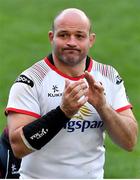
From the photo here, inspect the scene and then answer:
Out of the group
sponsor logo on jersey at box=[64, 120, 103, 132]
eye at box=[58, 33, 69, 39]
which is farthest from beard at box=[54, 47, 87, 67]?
sponsor logo on jersey at box=[64, 120, 103, 132]

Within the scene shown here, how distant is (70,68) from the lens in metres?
5.88

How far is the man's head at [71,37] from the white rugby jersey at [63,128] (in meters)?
0.19

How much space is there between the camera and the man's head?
5.74 m

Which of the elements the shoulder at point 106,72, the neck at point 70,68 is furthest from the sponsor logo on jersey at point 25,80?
the shoulder at point 106,72

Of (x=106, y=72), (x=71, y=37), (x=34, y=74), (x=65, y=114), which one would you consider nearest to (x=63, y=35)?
(x=71, y=37)

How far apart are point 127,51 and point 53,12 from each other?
197 cm

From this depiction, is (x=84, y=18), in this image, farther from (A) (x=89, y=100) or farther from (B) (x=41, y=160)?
(B) (x=41, y=160)

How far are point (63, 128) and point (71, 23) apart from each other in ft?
2.41

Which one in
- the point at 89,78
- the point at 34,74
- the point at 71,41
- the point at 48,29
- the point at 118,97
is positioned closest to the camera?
the point at 89,78

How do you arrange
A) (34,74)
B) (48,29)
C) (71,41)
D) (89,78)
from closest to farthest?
(89,78)
(71,41)
(34,74)
(48,29)

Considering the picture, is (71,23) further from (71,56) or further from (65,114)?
(65,114)

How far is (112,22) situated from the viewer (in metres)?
14.9

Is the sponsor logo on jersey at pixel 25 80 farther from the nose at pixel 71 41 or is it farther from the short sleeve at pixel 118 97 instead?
the short sleeve at pixel 118 97

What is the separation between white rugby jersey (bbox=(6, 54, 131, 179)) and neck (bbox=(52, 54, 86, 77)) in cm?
3
